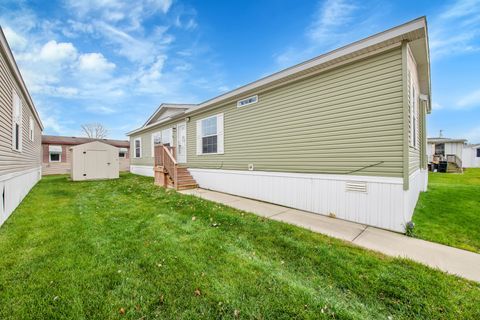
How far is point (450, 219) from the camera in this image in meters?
4.71

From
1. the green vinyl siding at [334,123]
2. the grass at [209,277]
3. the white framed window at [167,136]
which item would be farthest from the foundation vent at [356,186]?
the white framed window at [167,136]

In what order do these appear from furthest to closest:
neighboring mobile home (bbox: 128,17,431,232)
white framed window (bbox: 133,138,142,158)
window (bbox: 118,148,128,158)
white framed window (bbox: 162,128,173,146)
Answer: window (bbox: 118,148,128,158), white framed window (bbox: 133,138,142,158), white framed window (bbox: 162,128,173,146), neighboring mobile home (bbox: 128,17,431,232)

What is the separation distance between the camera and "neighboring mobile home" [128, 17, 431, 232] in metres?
3.88

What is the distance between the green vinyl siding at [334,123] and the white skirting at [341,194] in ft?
0.70

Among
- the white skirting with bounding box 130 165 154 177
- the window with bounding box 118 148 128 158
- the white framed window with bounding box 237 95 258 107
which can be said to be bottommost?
the white skirting with bounding box 130 165 154 177

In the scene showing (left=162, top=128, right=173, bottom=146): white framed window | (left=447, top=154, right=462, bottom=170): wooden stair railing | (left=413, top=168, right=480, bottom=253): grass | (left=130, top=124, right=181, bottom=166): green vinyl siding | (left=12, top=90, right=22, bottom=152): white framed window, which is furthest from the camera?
(left=447, top=154, right=462, bottom=170): wooden stair railing

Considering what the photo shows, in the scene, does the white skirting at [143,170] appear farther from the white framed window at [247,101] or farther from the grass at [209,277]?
the grass at [209,277]

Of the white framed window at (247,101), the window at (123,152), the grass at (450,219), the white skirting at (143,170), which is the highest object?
the white framed window at (247,101)

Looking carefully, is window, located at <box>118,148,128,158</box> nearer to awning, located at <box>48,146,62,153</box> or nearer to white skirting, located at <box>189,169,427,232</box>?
awning, located at <box>48,146,62,153</box>

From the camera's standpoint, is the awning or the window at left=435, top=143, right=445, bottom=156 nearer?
the awning

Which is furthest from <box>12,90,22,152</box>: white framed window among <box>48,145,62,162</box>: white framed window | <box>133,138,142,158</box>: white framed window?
<box>48,145,62,162</box>: white framed window

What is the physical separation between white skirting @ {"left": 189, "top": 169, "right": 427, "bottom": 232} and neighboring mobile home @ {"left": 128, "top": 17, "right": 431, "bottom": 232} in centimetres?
2

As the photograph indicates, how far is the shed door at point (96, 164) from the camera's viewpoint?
1259 cm

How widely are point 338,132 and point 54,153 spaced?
85.3ft
